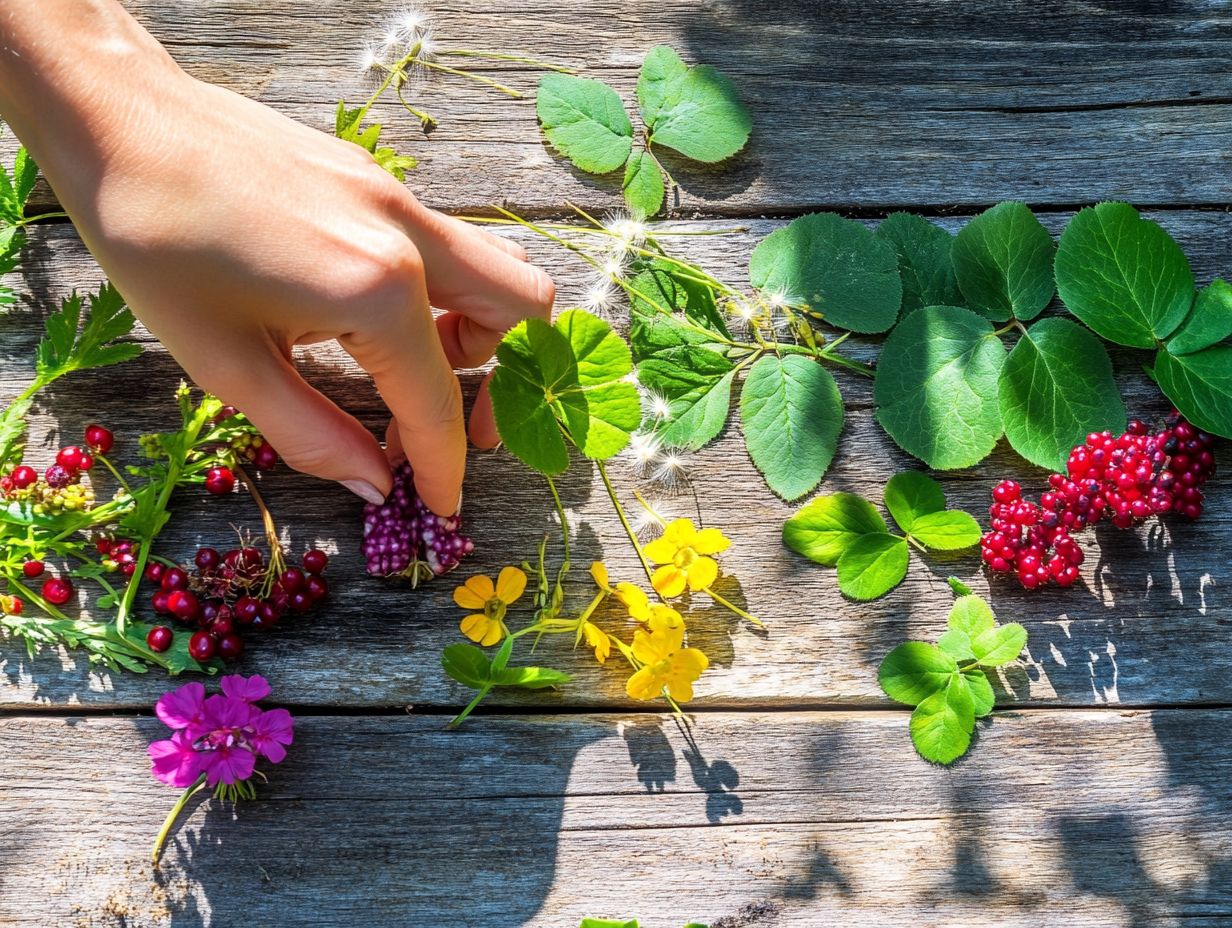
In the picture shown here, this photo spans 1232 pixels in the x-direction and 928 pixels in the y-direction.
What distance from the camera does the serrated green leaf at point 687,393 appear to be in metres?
1.70

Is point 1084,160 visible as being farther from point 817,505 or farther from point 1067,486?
point 817,505

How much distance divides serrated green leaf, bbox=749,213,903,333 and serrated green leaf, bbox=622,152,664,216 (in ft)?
0.73

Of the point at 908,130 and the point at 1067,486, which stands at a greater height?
the point at 908,130

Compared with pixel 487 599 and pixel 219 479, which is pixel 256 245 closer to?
pixel 219 479

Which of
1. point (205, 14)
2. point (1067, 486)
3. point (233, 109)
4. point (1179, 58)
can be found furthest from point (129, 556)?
point (1179, 58)

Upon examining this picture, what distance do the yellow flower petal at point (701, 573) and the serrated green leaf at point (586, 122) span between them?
0.77m

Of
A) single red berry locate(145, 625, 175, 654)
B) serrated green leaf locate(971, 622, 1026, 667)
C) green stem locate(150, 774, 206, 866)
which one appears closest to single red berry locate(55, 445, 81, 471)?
single red berry locate(145, 625, 175, 654)

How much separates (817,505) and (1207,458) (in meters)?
0.71

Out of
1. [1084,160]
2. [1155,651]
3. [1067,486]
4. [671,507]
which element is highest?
[1084,160]

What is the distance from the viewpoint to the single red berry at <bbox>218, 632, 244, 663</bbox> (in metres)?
1.57

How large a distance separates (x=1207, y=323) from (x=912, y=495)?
63 centimetres

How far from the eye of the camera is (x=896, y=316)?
67.7 inches

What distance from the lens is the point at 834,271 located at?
67.8 inches

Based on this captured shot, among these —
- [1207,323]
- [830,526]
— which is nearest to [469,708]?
[830,526]
